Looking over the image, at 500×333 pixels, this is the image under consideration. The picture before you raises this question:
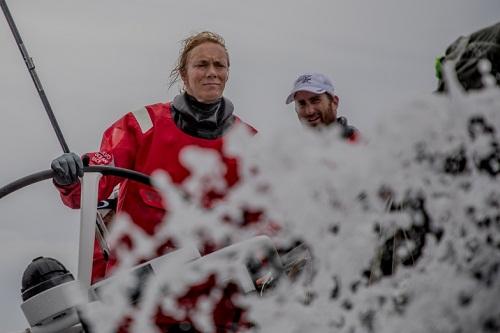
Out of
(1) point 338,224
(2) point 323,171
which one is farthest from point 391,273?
(2) point 323,171

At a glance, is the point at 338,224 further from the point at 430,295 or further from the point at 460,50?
the point at 460,50

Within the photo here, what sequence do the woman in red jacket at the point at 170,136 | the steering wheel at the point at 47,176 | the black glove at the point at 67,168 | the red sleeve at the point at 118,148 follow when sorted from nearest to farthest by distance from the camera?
the steering wheel at the point at 47,176 < the black glove at the point at 67,168 < the red sleeve at the point at 118,148 < the woman in red jacket at the point at 170,136

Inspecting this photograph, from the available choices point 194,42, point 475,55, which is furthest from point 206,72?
point 475,55

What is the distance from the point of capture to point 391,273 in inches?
57.1

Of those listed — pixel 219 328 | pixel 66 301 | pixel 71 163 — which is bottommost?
pixel 219 328

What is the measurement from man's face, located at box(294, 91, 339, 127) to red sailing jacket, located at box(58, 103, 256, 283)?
2.13 feet

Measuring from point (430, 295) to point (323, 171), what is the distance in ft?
0.86

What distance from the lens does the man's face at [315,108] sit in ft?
11.4

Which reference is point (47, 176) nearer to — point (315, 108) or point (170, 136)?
point (170, 136)

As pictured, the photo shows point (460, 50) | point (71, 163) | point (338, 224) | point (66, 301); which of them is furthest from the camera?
point (71, 163)

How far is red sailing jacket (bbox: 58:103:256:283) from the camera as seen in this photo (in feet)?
9.37

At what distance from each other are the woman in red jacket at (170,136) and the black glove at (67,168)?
531 millimetres

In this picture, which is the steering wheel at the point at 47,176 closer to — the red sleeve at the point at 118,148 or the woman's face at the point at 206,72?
the red sleeve at the point at 118,148

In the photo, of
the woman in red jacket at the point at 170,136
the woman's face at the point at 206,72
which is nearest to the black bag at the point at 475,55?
the woman in red jacket at the point at 170,136
